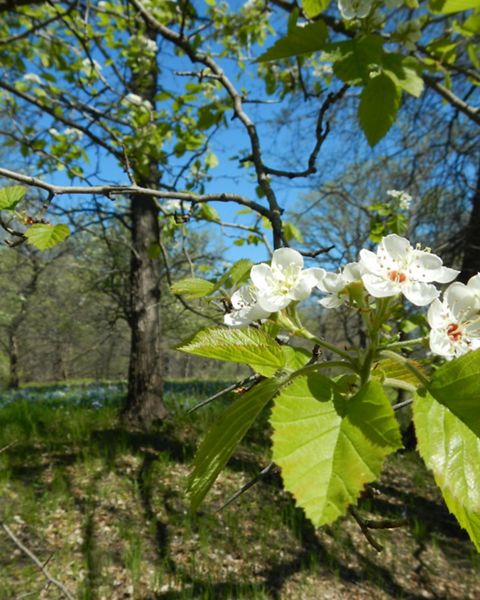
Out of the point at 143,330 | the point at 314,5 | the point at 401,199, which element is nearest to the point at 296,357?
the point at 314,5

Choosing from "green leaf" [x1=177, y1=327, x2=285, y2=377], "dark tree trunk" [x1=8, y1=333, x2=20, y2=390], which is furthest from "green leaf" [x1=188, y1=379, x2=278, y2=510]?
"dark tree trunk" [x1=8, y1=333, x2=20, y2=390]

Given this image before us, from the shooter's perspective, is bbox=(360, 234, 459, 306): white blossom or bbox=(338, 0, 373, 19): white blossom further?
bbox=(338, 0, 373, 19): white blossom

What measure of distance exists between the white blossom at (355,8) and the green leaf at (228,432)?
89 cm

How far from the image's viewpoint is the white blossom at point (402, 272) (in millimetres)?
565

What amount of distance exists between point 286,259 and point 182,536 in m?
2.98

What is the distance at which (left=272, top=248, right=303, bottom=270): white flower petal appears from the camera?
2.24ft

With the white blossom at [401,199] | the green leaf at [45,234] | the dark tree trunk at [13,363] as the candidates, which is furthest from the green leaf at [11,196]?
the dark tree trunk at [13,363]

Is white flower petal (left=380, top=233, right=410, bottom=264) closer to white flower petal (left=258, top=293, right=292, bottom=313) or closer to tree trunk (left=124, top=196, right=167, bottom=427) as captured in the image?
white flower petal (left=258, top=293, right=292, bottom=313)

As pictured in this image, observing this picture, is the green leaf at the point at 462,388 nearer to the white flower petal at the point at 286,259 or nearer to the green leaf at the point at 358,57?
the white flower petal at the point at 286,259

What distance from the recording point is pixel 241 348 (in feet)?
1.64

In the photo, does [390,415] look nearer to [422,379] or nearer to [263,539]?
[422,379]

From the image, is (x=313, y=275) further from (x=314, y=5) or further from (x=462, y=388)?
(x=314, y=5)

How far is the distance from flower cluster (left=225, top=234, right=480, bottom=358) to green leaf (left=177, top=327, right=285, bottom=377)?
0.06 metres

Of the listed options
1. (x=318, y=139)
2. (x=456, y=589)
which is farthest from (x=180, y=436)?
(x=318, y=139)
